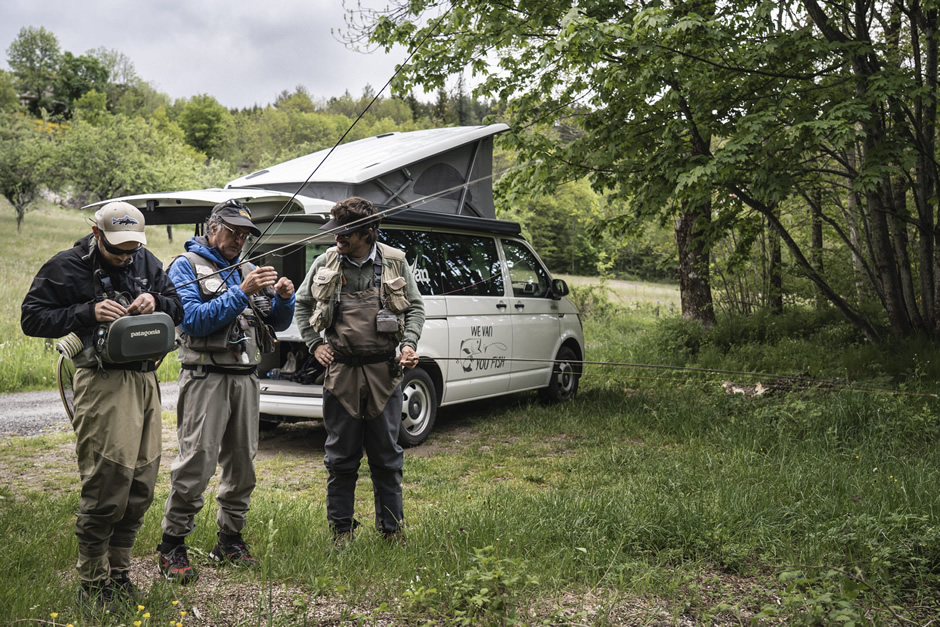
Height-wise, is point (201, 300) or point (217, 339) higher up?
point (201, 300)

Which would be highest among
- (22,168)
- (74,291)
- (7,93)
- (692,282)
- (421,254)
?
(7,93)

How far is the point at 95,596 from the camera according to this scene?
2900mm

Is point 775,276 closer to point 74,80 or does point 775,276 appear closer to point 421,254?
point 421,254

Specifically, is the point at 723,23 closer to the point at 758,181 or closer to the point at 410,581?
the point at 758,181

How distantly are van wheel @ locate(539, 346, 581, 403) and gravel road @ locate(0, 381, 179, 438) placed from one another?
4406 millimetres

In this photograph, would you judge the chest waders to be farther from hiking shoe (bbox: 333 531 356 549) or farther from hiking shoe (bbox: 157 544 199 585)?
hiking shoe (bbox: 157 544 199 585)

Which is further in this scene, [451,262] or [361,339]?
[451,262]

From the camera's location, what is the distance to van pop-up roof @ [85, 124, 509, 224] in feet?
18.7

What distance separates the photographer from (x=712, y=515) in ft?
13.0

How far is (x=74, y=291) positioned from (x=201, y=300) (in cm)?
64

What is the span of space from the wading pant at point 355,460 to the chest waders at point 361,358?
0.07 m

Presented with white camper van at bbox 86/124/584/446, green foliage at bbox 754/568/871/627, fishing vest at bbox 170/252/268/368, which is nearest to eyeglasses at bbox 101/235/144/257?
fishing vest at bbox 170/252/268/368

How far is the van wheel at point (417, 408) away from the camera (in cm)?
646

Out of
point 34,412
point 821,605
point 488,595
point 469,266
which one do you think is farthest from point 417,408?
point 34,412
